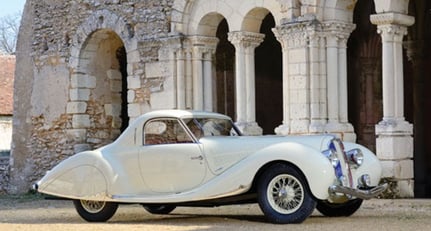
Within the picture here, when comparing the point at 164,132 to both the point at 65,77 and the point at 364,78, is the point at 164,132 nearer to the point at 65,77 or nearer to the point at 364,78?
the point at 65,77

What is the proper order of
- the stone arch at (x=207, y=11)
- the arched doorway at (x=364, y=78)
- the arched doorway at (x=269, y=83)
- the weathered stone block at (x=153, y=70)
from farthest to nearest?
the arched doorway at (x=269, y=83)
the arched doorway at (x=364, y=78)
the weathered stone block at (x=153, y=70)
the stone arch at (x=207, y=11)

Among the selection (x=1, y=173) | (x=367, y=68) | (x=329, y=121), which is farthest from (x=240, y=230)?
(x=1, y=173)

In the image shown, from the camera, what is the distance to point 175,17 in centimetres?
1655

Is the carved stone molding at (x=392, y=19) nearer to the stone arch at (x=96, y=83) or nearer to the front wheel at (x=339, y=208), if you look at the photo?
the front wheel at (x=339, y=208)

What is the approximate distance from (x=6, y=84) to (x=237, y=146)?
24.1m

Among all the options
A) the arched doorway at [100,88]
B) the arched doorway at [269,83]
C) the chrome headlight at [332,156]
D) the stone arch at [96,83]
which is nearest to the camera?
the chrome headlight at [332,156]

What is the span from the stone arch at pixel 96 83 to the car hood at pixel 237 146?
8019 mm

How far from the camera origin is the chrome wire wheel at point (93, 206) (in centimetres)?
1051

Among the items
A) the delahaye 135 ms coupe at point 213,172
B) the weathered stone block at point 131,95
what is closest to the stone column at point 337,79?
the delahaye 135 ms coupe at point 213,172

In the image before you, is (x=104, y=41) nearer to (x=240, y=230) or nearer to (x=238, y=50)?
(x=238, y=50)

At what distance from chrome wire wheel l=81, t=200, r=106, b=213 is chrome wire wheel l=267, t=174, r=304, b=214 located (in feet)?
7.36

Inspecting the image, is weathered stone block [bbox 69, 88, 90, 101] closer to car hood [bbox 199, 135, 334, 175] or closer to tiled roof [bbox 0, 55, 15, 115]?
car hood [bbox 199, 135, 334, 175]

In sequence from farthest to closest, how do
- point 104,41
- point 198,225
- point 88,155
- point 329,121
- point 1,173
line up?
point 1,173, point 104,41, point 329,121, point 88,155, point 198,225

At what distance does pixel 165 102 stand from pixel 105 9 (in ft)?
8.13
